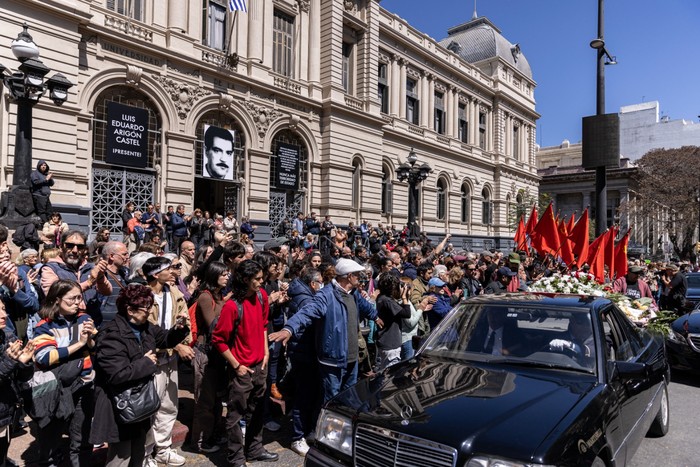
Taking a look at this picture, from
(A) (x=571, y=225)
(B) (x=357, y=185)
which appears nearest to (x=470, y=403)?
(A) (x=571, y=225)

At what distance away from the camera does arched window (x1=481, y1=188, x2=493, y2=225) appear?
39.5 m

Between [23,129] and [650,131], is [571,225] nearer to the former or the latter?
[23,129]

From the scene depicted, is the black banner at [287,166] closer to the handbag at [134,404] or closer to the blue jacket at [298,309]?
the blue jacket at [298,309]

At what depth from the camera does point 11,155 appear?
13555 mm

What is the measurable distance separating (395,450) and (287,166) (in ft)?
65.4

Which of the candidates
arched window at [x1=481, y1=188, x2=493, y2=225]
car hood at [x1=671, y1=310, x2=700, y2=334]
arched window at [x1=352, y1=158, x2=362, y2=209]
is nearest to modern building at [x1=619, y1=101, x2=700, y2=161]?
arched window at [x1=481, y1=188, x2=493, y2=225]

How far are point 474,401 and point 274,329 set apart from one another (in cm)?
343

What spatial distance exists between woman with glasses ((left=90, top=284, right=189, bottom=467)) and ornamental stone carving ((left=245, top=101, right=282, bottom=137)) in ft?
58.9

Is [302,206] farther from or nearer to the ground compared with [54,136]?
nearer to the ground

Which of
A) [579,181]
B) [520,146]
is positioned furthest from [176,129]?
[579,181]

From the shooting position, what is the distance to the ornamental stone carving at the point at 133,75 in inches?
644

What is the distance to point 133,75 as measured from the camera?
16.5m

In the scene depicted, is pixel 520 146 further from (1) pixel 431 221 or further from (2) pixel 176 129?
(2) pixel 176 129

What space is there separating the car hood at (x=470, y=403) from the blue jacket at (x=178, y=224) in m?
12.9
